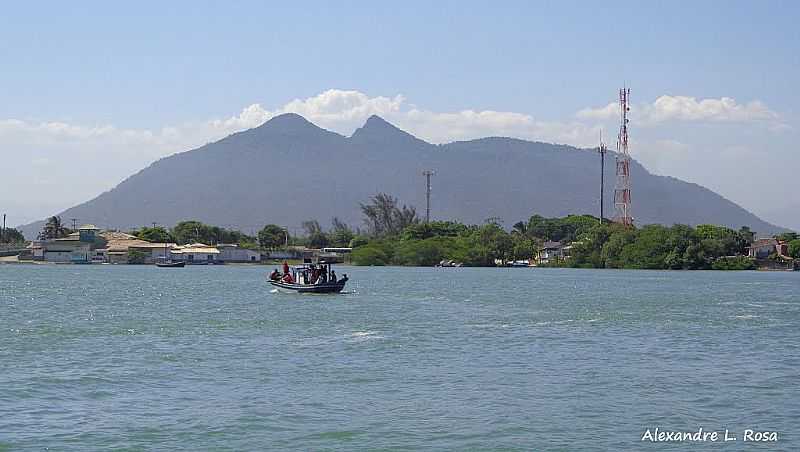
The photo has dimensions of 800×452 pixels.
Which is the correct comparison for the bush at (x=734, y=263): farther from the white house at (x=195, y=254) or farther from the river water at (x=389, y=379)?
the river water at (x=389, y=379)

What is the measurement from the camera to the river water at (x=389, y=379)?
20.4m

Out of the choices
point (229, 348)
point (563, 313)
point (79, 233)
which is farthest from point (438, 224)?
point (229, 348)

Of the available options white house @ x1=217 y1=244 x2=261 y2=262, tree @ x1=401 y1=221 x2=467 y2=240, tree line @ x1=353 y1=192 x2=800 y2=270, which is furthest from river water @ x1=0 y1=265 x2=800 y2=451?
white house @ x1=217 y1=244 x2=261 y2=262

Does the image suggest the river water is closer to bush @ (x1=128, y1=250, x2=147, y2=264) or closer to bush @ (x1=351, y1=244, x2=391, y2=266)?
bush @ (x1=351, y1=244, x2=391, y2=266)

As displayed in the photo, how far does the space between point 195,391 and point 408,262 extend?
14588cm

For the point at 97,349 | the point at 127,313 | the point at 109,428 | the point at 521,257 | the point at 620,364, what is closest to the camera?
the point at 109,428

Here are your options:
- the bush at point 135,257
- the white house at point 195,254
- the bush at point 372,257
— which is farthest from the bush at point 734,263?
the bush at point 135,257

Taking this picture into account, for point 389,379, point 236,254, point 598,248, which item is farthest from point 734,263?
point 389,379

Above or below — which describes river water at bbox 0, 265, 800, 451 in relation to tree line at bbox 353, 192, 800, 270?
below

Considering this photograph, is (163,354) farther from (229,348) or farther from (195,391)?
(195,391)

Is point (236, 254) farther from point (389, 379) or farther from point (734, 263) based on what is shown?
point (389, 379)

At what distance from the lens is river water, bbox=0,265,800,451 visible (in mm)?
20359

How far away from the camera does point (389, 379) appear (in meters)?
27.0

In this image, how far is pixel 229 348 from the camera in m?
34.1
